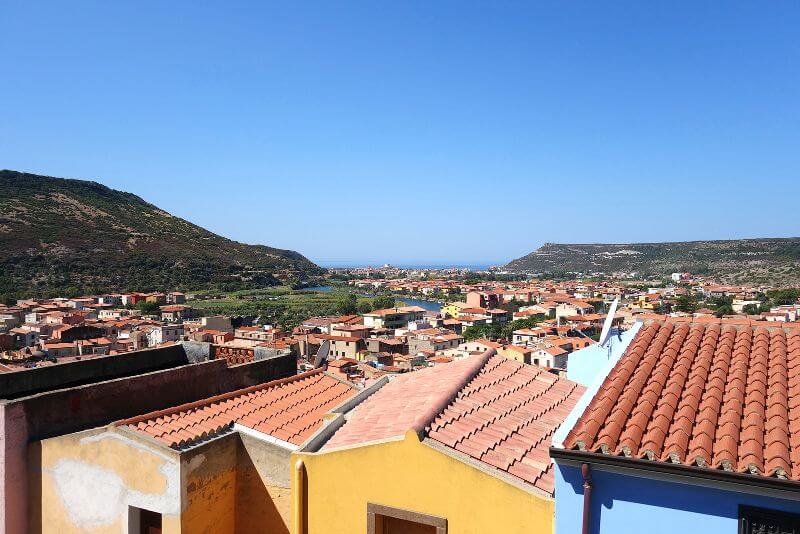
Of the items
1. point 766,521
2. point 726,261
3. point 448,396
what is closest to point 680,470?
point 766,521

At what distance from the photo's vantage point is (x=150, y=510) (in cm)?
564

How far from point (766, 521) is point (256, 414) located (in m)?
5.58

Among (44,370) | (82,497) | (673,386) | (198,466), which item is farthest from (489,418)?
(44,370)

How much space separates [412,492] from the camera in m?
4.71

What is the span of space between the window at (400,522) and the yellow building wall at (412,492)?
1.7 inches

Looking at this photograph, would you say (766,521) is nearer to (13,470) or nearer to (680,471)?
(680,471)

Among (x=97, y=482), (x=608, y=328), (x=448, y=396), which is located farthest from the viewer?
(x=608, y=328)

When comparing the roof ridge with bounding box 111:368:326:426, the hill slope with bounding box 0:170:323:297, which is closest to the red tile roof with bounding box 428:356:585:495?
the roof ridge with bounding box 111:368:326:426

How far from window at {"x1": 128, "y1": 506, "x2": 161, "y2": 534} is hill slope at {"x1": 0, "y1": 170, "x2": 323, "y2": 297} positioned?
92.2m

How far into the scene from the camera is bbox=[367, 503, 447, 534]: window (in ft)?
15.2

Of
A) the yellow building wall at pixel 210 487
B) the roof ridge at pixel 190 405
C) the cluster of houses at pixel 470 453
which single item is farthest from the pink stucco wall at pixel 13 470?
the yellow building wall at pixel 210 487

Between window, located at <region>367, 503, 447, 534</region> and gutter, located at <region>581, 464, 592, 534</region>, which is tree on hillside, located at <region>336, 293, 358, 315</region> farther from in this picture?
gutter, located at <region>581, 464, 592, 534</region>

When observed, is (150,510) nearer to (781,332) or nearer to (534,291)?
(781,332)

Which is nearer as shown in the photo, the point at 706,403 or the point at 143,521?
the point at 706,403
